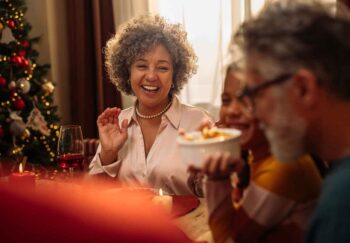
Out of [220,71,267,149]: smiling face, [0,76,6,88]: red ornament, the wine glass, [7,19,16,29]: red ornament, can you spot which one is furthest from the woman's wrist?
[7,19,16,29]: red ornament

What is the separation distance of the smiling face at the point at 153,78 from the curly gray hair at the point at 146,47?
0.03 metres

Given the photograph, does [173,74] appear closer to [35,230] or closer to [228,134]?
[228,134]

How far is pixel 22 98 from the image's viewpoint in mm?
3939

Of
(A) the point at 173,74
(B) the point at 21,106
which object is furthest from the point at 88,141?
(A) the point at 173,74

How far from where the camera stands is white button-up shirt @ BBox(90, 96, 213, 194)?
2.19 m

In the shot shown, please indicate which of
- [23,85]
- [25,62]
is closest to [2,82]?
[23,85]

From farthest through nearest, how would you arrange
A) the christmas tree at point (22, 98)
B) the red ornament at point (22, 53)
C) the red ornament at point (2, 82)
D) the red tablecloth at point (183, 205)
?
1. the red ornament at point (22, 53)
2. the christmas tree at point (22, 98)
3. the red ornament at point (2, 82)
4. the red tablecloth at point (183, 205)

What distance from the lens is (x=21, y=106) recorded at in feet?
12.6

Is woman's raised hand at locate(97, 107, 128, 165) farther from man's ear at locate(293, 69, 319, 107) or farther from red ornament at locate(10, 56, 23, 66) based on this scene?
red ornament at locate(10, 56, 23, 66)

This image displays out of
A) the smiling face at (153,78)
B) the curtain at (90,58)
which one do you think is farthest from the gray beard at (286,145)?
the curtain at (90,58)

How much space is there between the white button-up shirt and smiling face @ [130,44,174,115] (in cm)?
7

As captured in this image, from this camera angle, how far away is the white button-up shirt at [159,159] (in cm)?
219

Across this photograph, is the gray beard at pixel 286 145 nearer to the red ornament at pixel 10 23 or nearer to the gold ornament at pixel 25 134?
the gold ornament at pixel 25 134

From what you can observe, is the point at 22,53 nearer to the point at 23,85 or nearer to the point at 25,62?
the point at 25,62
